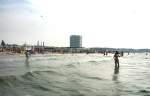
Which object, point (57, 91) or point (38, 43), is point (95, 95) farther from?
point (38, 43)

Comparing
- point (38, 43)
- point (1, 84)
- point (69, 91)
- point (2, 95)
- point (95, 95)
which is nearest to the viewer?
point (2, 95)

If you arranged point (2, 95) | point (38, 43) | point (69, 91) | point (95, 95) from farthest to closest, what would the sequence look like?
1. point (38, 43)
2. point (69, 91)
3. point (95, 95)
4. point (2, 95)

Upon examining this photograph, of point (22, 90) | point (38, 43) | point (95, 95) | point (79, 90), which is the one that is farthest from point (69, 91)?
point (38, 43)

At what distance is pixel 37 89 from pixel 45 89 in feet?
1.37

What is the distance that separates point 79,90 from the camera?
13555mm

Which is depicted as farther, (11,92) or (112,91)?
(112,91)

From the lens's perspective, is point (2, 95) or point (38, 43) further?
point (38, 43)

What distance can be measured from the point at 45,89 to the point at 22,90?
3.92 ft

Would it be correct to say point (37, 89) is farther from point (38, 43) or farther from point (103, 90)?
point (38, 43)

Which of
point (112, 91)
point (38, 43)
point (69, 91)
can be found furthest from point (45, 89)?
point (38, 43)

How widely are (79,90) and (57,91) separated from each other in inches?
45.4

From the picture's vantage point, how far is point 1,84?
1491cm

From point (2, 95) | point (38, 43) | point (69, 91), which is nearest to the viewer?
point (2, 95)

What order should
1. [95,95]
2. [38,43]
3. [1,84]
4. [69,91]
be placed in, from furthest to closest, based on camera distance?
[38,43] < [1,84] < [69,91] < [95,95]
